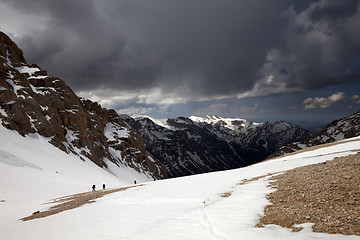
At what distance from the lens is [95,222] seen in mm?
13945

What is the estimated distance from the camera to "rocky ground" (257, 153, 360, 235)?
8164 mm

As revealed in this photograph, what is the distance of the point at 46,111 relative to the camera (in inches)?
4011

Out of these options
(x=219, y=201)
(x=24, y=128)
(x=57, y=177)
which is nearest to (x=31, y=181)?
(x=57, y=177)

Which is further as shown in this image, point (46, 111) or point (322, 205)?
point (46, 111)

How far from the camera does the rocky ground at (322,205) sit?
8.16 meters

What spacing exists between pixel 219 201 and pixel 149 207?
590 centimetres

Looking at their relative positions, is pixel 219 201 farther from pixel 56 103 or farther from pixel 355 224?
pixel 56 103

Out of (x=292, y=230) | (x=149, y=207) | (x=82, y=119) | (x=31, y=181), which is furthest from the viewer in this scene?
(x=82, y=119)

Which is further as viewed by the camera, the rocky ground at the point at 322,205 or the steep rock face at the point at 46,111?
the steep rock face at the point at 46,111

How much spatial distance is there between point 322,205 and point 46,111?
119 metres

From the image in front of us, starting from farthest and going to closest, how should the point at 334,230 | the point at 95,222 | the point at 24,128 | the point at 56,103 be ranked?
the point at 56,103
the point at 24,128
the point at 95,222
the point at 334,230

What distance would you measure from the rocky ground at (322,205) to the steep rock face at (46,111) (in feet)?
315

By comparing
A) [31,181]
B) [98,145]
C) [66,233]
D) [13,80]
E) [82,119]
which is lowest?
[66,233]

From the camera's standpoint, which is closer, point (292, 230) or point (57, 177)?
point (292, 230)
